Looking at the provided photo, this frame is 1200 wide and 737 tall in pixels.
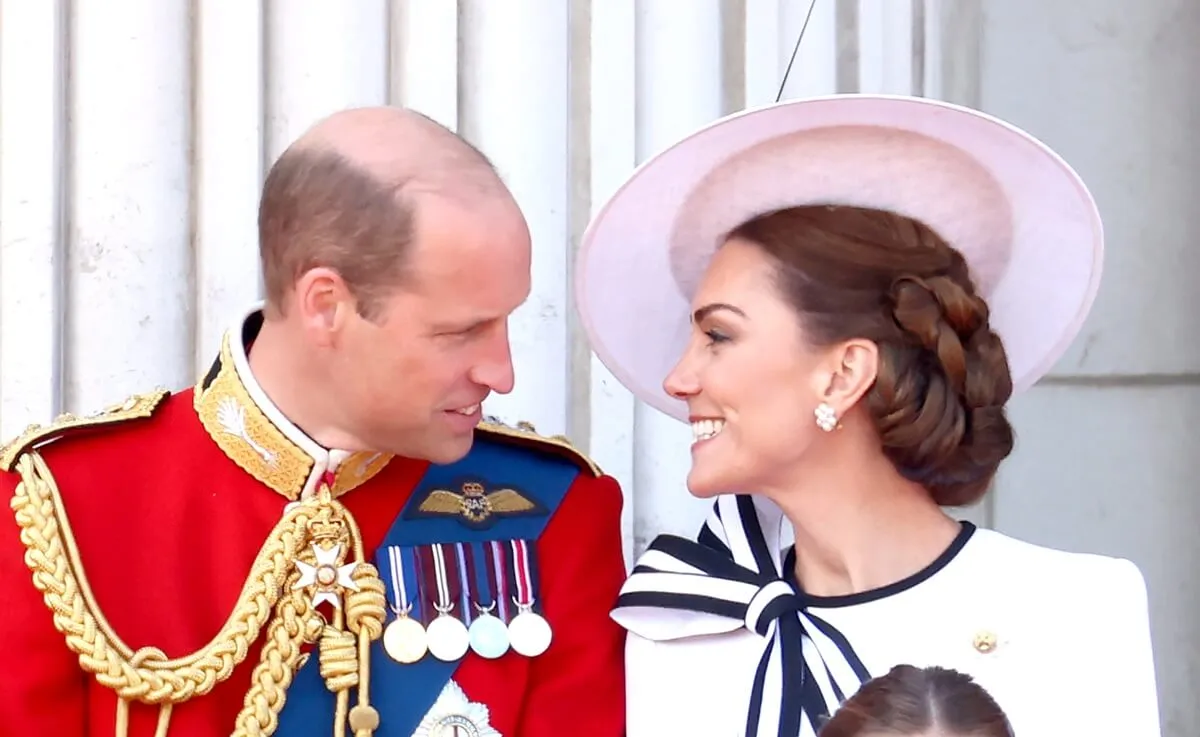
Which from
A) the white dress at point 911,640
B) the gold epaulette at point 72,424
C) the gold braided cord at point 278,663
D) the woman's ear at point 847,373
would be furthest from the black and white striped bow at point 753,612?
the gold epaulette at point 72,424

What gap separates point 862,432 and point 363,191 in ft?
1.98

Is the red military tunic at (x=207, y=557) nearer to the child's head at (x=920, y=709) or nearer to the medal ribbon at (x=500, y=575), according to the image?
the medal ribbon at (x=500, y=575)

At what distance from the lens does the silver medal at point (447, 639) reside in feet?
5.89

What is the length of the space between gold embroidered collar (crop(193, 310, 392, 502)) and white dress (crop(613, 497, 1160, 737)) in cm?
37

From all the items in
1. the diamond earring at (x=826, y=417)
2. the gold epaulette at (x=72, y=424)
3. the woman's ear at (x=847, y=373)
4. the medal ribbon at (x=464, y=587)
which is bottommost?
the medal ribbon at (x=464, y=587)

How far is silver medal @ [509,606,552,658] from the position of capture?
1.82 metres

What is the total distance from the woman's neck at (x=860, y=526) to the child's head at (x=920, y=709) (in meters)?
0.13

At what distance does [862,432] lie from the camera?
183 cm

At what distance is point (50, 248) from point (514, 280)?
2.91ft

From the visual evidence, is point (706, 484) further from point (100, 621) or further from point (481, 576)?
point (100, 621)

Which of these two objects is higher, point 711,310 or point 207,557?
point 711,310

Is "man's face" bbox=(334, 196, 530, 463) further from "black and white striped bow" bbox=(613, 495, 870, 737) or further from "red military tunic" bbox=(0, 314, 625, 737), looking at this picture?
"black and white striped bow" bbox=(613, 495, 870, 737)

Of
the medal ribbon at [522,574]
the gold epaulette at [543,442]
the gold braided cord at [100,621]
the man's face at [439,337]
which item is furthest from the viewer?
the gold epaulette at [543,442]

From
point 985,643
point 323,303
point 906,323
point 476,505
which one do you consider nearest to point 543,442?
point 476,505
